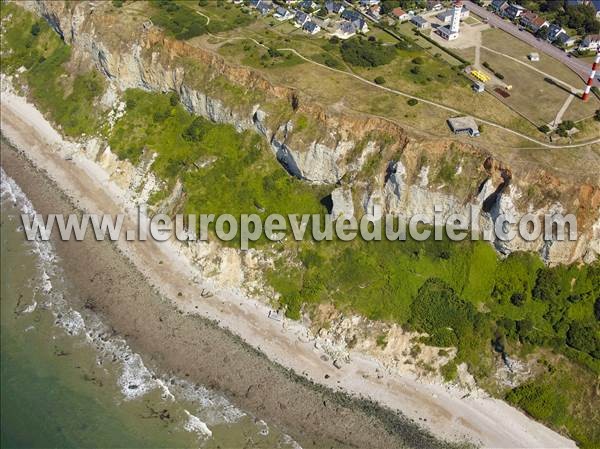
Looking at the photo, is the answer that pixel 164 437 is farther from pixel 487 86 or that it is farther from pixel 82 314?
pixel 487 86

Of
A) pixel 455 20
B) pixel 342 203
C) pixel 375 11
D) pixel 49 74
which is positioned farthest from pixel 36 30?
pixel 455 20

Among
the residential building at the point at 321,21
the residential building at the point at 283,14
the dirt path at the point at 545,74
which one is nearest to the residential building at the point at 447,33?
the dirt path at the point at 545,74

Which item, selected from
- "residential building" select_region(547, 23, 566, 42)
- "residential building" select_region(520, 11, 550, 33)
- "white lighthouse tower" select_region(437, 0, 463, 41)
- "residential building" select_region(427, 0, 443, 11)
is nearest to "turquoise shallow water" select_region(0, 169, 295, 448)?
"white lighthouse tower" select_region(437, 0, 463, 41)

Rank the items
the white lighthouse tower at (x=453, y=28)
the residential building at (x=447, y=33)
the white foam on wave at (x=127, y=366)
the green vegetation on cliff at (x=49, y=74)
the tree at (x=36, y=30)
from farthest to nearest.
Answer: the tree at (x=36, y=30)
the green vegetation on cliff at (x=49, y=74)
the residential building at (x=447, y=33)
the white lighthouse tower at (x=453, y=28)
the white foam on wave at (x=127, y=366)

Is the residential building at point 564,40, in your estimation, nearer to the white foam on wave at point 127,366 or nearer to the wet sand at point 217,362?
the wet sand at point 217,362

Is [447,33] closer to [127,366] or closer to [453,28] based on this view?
[453,28]

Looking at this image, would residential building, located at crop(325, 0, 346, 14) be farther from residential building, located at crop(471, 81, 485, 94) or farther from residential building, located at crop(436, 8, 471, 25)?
residential building, located at crop(471, 81, 485, 94)

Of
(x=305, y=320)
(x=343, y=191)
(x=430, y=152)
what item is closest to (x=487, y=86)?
(x=430, y=152)

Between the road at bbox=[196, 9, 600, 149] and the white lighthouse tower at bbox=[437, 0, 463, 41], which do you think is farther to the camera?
the white lighthouse tower at bbox=[437, 0, 463, 41]
